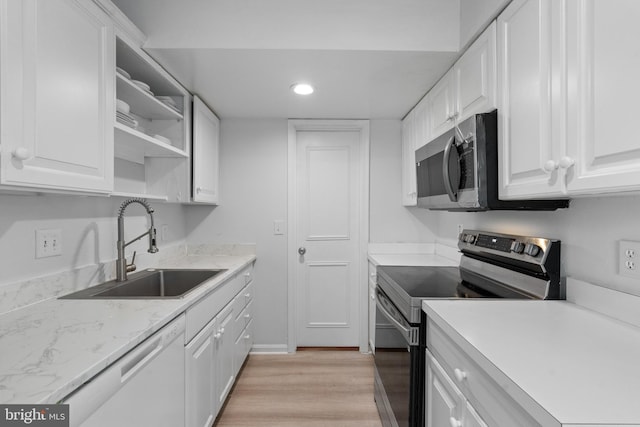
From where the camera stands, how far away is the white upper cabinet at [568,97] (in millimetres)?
788

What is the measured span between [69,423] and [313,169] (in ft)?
7.94

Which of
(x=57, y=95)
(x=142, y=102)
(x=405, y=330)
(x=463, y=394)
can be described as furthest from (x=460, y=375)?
(x=142, y=102)

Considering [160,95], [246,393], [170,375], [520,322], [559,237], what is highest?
[160,95]


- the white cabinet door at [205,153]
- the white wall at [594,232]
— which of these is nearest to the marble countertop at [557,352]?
the white wall at [594,232]

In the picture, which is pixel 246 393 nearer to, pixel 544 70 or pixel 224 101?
pixel 224 101

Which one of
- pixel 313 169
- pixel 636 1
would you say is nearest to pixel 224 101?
pixel 313 169

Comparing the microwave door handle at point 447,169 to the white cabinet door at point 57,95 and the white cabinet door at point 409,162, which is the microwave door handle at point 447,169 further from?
the white cabinet door at point 57,95

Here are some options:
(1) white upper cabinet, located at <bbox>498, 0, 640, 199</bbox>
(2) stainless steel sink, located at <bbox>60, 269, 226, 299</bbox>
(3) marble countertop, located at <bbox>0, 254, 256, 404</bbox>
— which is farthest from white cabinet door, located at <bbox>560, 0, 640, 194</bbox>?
(2) stainless steel sink, located at <bbox>60, 269, 226, 299</bbox>

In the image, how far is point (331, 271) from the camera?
2.88m

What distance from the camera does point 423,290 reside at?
1407 millimetres

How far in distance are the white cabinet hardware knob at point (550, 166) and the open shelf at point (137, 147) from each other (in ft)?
5.52

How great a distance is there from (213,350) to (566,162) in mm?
1809

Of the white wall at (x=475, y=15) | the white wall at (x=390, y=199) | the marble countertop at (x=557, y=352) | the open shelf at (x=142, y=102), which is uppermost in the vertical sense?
the white wall at (x=475, y=15)

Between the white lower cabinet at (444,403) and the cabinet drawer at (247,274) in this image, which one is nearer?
the white lower cabinet at (444,403)
